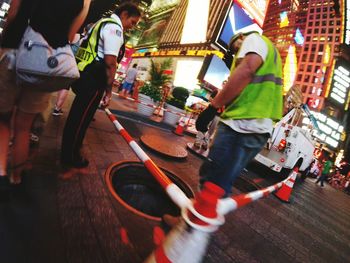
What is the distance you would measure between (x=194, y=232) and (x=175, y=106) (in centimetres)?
823

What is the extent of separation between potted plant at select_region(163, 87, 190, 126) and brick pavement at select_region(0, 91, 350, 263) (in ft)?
14.4

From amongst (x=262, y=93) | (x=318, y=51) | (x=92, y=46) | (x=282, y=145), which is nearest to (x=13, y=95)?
(x=92, y=46)

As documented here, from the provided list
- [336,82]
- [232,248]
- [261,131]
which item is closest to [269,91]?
[261,131]

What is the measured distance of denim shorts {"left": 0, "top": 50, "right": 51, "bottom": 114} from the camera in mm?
1724

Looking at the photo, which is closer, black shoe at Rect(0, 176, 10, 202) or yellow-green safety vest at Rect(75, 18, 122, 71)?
black shoe at Rect(0, 176, 10, 202)

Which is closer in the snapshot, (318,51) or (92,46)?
(92,46)

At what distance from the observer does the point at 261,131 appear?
1.99m

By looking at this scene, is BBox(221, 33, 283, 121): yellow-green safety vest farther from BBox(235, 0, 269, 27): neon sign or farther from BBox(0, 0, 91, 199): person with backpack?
BBox(235, 0, 269, 27): neon sign

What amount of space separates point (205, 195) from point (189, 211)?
0.10 m

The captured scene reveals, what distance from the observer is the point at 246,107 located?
78.0 inches

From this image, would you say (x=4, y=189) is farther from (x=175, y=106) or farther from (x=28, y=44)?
(x=175, y=106)

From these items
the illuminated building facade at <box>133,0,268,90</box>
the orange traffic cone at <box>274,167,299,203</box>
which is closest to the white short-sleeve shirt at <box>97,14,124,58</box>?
the orange traffic cone at <box>274,167,299,203</box>

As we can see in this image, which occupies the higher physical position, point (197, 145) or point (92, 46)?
point (92, 46)

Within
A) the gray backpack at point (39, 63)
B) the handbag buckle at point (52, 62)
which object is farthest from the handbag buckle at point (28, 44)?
the handbag buckle at point (52, 62)
